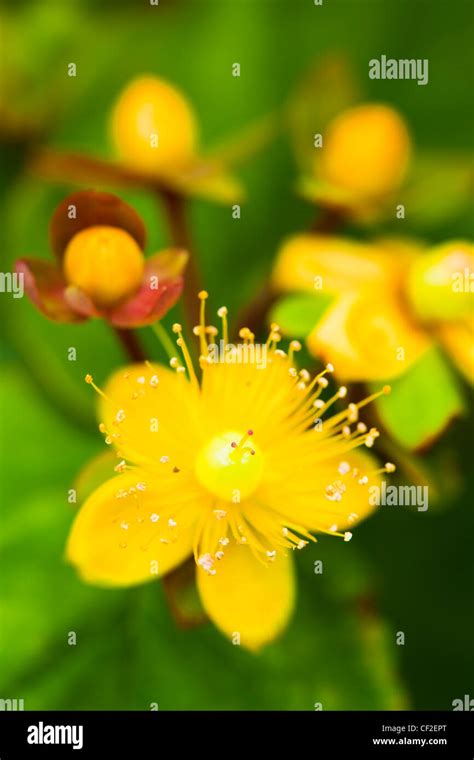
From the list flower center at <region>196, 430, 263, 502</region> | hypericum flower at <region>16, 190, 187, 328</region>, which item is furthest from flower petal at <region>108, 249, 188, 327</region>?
flower center at <region>196, 430, 263, 502</region>

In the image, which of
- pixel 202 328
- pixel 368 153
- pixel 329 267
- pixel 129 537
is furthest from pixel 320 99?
pixel 129 537

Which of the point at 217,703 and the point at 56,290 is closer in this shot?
the point at 56,290

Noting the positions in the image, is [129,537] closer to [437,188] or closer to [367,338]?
[367,338]

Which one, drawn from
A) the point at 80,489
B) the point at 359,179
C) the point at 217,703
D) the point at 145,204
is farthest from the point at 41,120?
the point at 217,703

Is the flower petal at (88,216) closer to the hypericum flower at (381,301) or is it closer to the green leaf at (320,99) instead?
the hypericum flower at (381,301)

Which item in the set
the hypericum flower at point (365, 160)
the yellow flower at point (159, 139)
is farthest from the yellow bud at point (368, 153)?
the yellow flower at point (159, 139)

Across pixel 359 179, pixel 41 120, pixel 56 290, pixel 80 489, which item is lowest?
pixel 80 489

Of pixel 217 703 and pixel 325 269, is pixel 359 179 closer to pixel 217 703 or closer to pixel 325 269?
pixel 325 269
